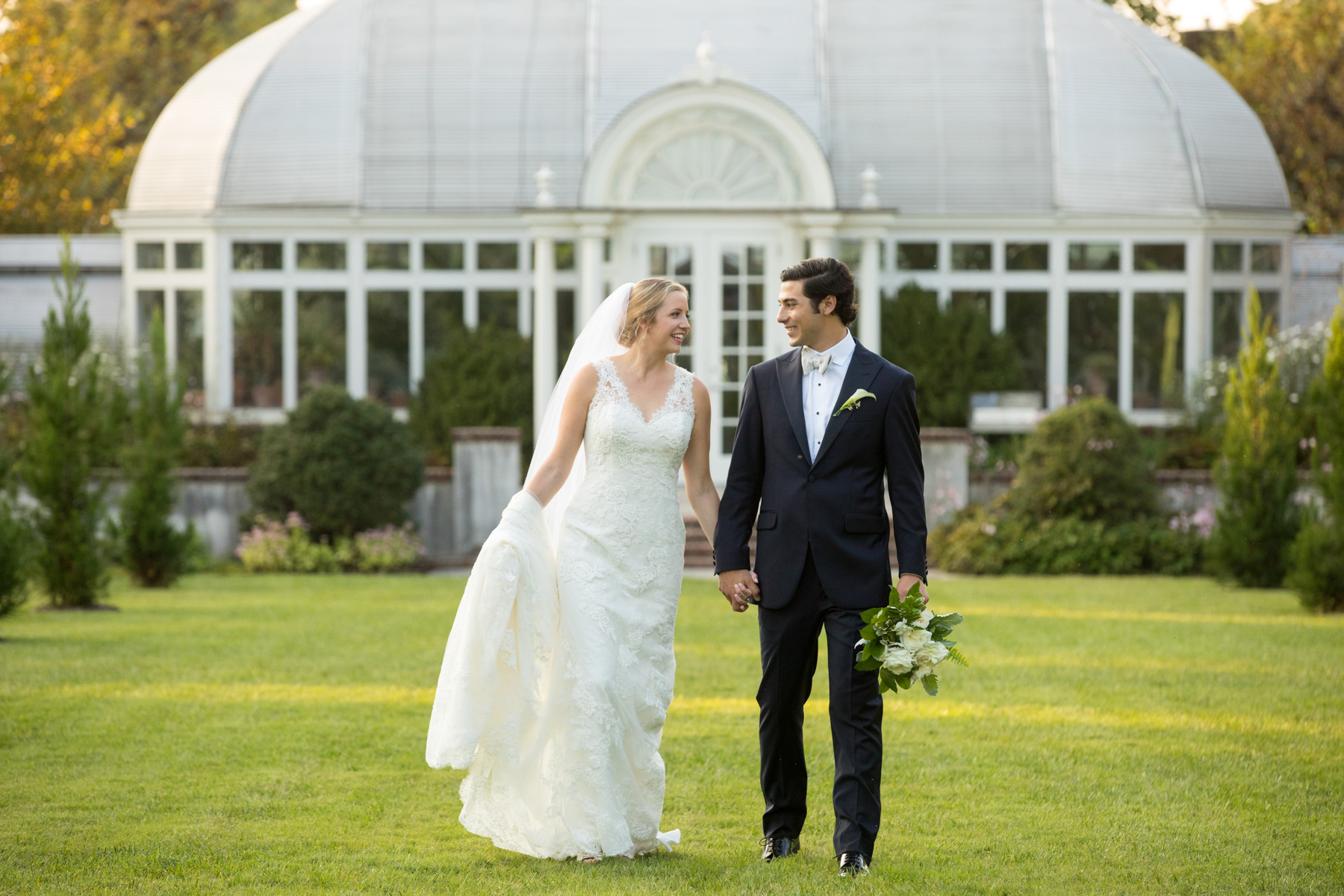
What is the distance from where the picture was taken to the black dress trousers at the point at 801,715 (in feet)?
15.4

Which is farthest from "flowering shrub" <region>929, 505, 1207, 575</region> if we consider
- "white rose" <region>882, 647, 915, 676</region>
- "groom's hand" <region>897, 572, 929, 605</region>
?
"white rose" <region>882, 647, 915, 676</region>

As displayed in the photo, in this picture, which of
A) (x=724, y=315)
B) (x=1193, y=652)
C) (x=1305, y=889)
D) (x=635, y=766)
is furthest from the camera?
(x=724, y=315)

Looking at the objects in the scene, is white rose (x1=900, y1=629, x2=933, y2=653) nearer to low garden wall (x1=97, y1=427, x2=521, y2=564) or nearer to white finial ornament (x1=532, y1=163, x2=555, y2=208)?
low garden wall (x1=97, y1=427, x2=521, y2=564)

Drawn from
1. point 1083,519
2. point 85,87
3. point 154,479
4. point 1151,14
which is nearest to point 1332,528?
point 1083,519

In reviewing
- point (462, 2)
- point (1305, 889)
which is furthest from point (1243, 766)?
point (462, 2)

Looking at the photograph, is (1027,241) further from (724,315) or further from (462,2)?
(462,2)

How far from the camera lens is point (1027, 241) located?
1759cm

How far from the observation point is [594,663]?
507cm

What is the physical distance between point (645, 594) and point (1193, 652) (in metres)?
5.36

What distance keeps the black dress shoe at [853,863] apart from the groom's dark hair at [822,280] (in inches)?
70.4

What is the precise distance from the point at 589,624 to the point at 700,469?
71 centimetres

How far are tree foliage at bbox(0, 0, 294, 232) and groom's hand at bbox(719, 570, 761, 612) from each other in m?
20.6

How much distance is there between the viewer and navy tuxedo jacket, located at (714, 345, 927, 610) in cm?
478

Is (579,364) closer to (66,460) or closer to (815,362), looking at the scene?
(815,362)
